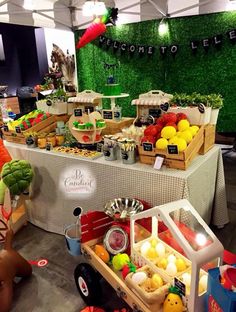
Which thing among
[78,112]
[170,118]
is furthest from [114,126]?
[170,118]

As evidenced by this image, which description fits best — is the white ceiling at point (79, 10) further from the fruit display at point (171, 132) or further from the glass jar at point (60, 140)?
the fruit display at point (171, 132)

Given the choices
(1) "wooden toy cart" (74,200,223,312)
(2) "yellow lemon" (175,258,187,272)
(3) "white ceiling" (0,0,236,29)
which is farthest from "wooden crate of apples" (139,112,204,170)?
(3) "white ceiling" (0,0,236,29)

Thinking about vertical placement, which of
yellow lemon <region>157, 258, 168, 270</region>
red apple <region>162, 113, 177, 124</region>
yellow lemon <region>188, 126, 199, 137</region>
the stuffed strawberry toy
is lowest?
the stuffed strawberry toy

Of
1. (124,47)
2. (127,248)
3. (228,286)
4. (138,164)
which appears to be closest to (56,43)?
(124,47)

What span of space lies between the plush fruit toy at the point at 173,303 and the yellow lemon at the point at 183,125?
1097mm

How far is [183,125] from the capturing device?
201 cm

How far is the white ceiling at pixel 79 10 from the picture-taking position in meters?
4.38

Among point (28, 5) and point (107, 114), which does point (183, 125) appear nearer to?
point (107, 114)

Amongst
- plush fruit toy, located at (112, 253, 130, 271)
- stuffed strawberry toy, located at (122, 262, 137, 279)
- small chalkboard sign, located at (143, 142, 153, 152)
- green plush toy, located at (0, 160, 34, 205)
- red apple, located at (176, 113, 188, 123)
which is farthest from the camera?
green plush toy, located at (0, 160, 34, 205)

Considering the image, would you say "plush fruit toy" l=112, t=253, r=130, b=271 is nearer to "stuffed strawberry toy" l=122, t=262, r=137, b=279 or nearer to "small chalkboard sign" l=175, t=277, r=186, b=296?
"stuffed strawberry toy" l=122, t=262, r=137, b=279

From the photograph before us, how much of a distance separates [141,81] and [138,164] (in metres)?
4.05

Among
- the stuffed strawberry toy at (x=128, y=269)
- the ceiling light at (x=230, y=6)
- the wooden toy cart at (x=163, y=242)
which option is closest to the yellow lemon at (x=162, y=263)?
the wooden toy cart at (x=163, y=242)

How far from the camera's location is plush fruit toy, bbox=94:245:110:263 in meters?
1.71

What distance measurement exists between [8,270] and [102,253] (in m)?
0.66
